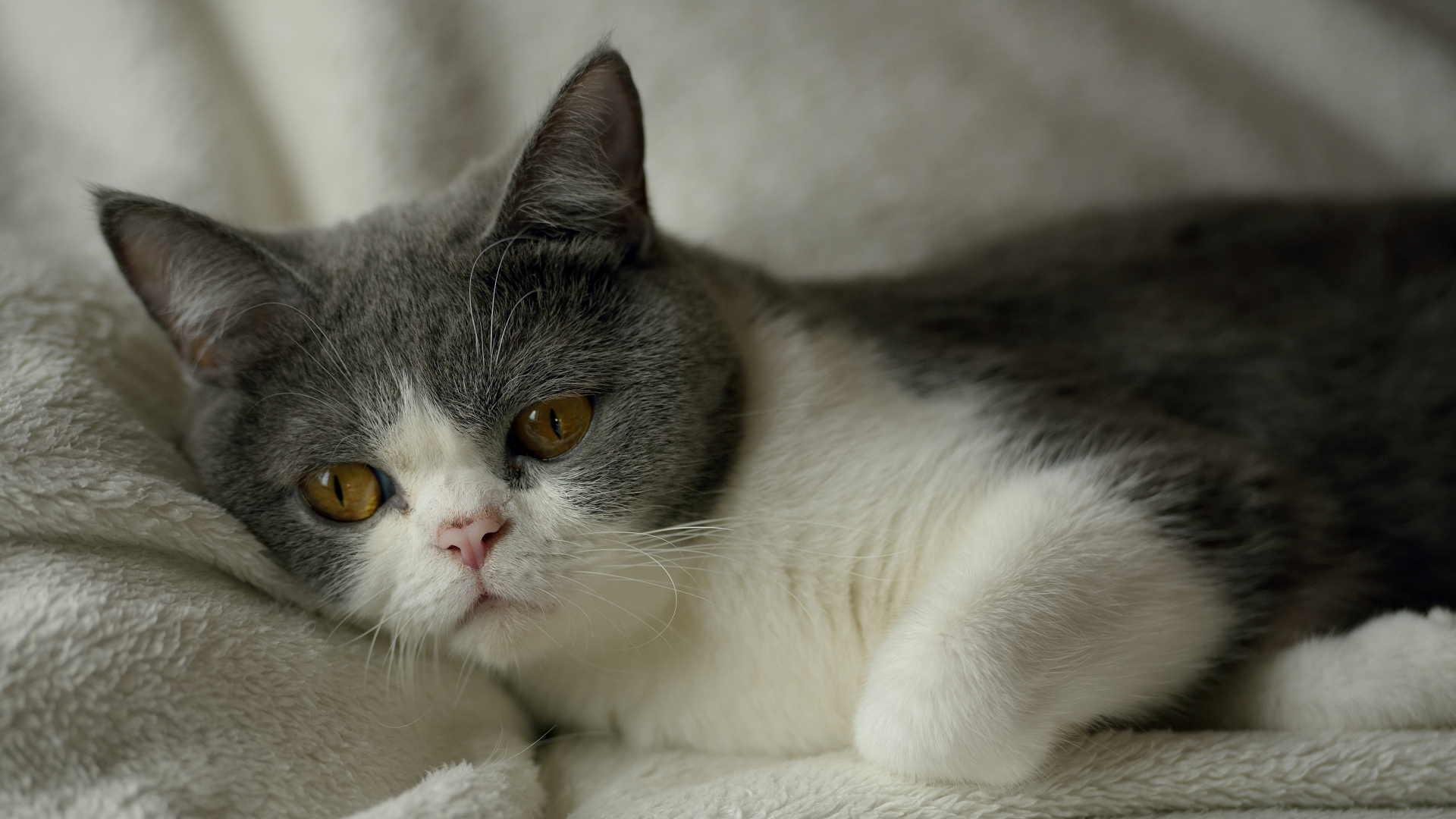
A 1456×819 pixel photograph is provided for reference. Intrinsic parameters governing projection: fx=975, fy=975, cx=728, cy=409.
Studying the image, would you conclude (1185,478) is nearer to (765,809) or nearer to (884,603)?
(884,603)

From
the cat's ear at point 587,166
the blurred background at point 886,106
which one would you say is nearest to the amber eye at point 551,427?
the cat's ear at point 587,166

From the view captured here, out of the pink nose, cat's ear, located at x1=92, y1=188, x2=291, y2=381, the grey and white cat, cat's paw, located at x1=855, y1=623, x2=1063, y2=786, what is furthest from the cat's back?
cat's ear, located at x1=92, y1=188, x2=291, y2=381

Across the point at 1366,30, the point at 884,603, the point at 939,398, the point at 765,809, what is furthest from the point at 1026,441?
the point at 1366,30

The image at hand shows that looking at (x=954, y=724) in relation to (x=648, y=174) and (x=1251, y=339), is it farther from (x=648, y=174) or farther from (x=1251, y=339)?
(x=648, y=174)

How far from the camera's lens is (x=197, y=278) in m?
1.22

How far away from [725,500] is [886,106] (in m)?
1.11

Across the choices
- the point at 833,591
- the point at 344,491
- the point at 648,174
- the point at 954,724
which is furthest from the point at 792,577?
the point at 648,174

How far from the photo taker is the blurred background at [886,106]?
1964mm

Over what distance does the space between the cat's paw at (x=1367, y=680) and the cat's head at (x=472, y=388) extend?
75 cm

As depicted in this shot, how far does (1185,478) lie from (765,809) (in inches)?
26.1

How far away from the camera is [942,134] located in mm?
2039

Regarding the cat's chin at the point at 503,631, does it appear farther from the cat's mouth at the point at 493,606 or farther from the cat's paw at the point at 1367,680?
the cat's paw at the point at 1367,680

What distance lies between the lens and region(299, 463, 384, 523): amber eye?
119 centimetres

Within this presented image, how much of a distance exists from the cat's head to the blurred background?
0.76 meters
